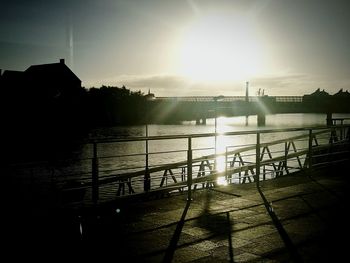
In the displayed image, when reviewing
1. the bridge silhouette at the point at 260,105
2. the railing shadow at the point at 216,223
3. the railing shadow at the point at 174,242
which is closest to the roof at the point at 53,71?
the bridge silhouette at the point at 260,105

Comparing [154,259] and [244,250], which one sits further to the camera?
[244,250]

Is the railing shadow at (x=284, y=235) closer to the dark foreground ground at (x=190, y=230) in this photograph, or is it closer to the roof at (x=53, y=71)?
the dark foreground ground at (x=190, y=230)

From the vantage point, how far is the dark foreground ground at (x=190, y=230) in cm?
469

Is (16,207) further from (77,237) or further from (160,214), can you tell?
(160,214)

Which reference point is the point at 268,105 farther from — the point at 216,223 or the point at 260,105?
the point at 216,223

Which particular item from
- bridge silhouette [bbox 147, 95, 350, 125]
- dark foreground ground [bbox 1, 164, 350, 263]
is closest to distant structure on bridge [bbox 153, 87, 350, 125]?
bridge silhouette [bbox 147, 95, 350, 125]

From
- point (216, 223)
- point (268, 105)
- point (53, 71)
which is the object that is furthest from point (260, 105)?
point (216, 223)

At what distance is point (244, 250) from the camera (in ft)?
16.0

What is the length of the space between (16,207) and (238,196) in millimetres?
4631

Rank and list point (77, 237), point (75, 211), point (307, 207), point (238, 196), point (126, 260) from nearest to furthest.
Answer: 1. point (126, 260)
2. point (77, 237)
3. point (75, 211)
4. point (307, 207)
5. point (238, 196)

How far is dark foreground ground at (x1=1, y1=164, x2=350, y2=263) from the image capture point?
4.69 meters

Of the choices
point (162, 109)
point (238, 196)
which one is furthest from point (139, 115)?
point (238, 196)

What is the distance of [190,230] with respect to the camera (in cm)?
573

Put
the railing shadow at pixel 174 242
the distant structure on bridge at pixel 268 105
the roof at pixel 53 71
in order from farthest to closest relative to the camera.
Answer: the roof at pixel 53 71, the distant structure on bridge at pixel 268 105, the railing shadow at pixel 174 242
